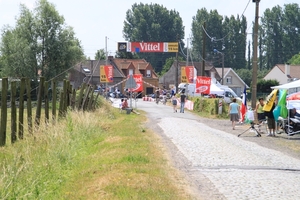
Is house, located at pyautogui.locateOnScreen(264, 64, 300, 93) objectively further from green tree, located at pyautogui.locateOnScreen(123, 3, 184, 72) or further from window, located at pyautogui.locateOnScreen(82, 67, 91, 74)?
window, located at pyautogui.locateOnScreen(82, 67, 91, 74)

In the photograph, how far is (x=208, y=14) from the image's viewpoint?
109m

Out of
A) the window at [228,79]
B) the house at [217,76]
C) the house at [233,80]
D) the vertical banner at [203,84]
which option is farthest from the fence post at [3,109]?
the window at [228,79]

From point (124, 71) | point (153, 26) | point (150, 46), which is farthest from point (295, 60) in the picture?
point (150, 46)

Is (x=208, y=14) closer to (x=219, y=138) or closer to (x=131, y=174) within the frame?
(x=219, y=138)

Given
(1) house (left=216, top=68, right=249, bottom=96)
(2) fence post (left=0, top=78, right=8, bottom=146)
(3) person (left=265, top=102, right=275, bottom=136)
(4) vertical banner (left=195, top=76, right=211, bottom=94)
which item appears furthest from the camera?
(1) house (left=216, top=68, right=249, bottom=96)

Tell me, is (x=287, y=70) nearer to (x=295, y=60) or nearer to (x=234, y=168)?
(x=295, y=60)

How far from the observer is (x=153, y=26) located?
112688 mm

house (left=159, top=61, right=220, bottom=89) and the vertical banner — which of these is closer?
the vertical banner

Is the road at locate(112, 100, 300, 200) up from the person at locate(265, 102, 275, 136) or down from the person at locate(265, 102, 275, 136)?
down

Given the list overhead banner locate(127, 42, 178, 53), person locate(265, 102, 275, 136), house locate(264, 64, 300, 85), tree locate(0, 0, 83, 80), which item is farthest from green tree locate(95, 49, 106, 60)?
person locate(265, 102, 275, 136)

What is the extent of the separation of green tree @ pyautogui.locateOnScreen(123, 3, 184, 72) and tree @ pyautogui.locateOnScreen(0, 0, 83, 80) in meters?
55.9

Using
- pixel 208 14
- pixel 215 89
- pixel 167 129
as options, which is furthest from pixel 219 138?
pixel 208 14

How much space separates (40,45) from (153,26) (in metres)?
58.1

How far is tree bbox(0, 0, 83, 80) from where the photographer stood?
5512 cm
